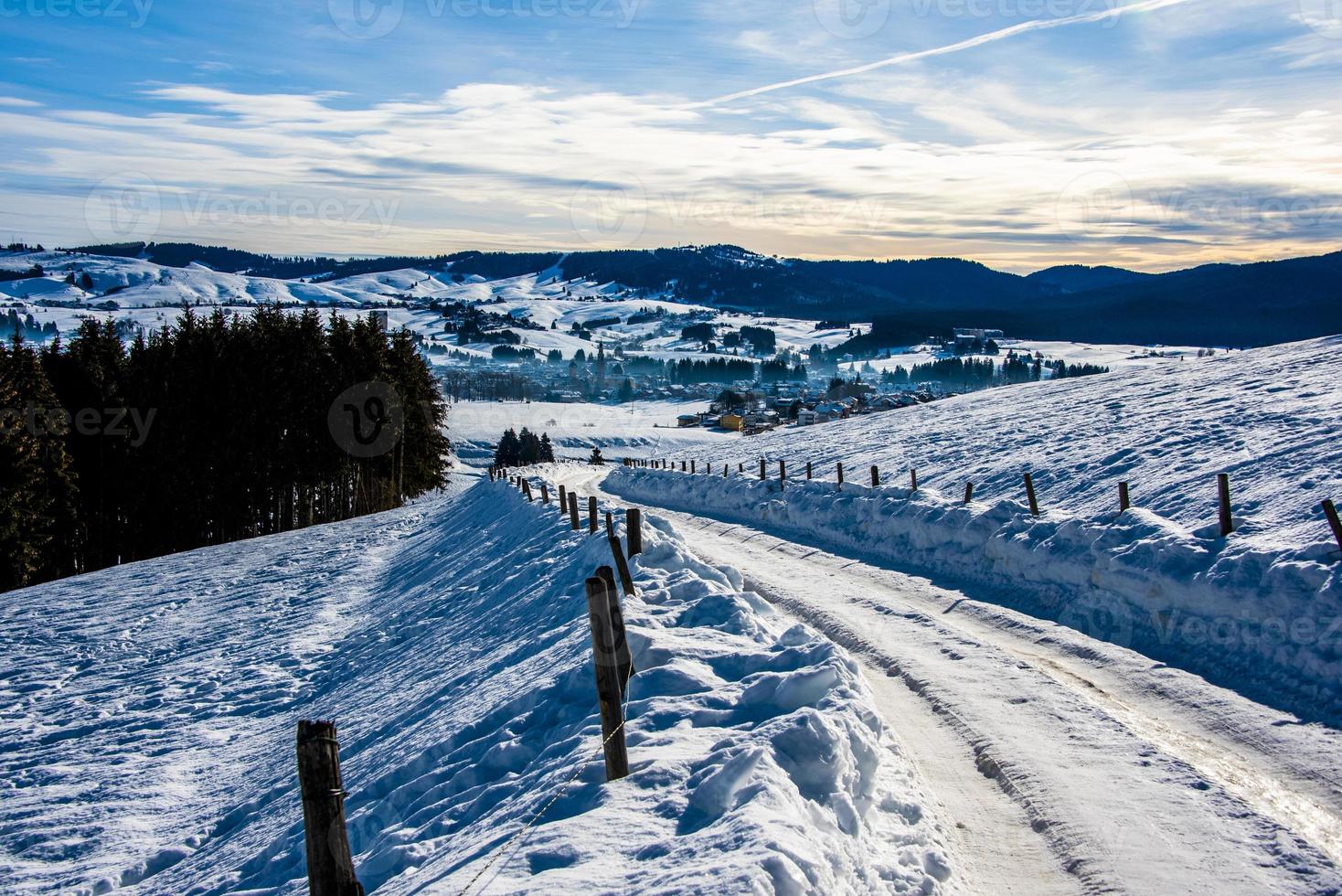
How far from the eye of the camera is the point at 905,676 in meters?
10.2

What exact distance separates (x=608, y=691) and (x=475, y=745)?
309cm

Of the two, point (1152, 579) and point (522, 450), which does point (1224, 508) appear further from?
point (522, 450)

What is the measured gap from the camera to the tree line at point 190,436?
116 feet

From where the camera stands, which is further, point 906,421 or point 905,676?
point 906,421

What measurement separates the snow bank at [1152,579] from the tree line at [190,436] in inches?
1310

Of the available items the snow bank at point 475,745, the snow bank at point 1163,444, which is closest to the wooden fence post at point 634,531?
the snow bank at point 475,745

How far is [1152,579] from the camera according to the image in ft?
39.3

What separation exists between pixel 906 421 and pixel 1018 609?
41068 mm

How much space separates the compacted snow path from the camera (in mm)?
5797

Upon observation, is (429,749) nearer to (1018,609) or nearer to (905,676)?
(905,676)

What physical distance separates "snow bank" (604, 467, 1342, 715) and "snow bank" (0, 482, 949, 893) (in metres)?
4.70

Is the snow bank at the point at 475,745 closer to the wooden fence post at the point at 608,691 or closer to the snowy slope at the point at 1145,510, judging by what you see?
the wooden fence post at the point at 608,691

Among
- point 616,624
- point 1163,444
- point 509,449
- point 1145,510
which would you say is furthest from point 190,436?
point 509,449

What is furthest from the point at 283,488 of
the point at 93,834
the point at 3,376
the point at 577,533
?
the point at 93,834
